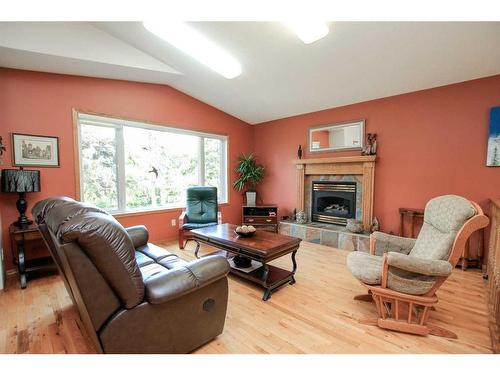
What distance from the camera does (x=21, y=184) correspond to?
2369 mm

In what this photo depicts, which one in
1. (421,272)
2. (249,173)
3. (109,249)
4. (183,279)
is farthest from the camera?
(249,173)

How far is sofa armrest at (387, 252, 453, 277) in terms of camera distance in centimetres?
157

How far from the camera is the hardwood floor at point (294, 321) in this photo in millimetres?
1536

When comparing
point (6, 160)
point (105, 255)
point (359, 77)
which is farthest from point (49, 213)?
point (359, 77)

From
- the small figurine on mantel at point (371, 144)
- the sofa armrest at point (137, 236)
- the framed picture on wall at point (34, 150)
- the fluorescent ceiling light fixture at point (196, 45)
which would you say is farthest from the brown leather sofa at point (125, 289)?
the small figurine on mantel at point (371, 144)

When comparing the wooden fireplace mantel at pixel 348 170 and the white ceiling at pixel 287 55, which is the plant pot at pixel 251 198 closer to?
the wooden fireplace mantel at pixel 348 170

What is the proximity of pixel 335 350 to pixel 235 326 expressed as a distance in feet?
2.42

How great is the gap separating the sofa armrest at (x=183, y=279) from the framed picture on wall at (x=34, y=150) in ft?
8.73

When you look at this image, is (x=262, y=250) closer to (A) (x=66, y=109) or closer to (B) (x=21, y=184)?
(B) (x=21, y=184)

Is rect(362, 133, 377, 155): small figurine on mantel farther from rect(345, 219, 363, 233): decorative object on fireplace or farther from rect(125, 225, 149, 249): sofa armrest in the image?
rect(125, 225, 149, 249): sofa armrest

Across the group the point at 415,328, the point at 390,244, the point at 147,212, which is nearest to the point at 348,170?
the point at 390,244

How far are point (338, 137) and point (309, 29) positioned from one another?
2139mm

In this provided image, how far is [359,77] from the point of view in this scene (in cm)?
299
